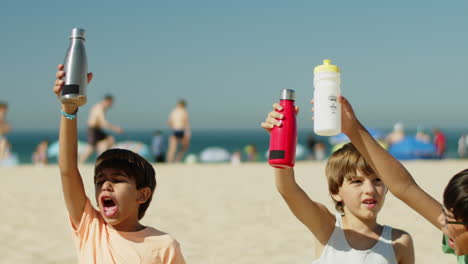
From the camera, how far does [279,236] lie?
646cm

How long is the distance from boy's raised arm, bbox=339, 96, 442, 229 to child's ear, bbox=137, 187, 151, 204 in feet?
3.60

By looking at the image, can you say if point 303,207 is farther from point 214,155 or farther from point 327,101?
point 214,155

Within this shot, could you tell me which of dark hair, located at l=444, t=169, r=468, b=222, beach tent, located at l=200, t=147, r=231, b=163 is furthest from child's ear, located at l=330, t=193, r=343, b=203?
beach tent, located at l=200, t=147, r=231, b=163

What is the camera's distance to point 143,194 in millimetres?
2848

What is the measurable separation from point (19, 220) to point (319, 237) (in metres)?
5.38

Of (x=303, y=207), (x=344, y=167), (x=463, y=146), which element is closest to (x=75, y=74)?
(x=303, y=207)

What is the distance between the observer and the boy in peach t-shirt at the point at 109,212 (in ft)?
8.55

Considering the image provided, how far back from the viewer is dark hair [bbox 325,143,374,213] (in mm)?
2775

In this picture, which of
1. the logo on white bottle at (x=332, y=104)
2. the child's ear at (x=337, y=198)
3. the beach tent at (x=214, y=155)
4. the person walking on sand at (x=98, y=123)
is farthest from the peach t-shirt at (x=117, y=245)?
the beach tent at (x=214, y=155)

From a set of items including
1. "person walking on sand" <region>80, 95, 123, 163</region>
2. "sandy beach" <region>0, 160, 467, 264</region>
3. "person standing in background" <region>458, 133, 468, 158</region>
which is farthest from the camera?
"person standing in background" <region>458, 133, 468, 158</region>

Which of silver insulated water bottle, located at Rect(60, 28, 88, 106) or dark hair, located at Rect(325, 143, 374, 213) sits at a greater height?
silver insulated water bottle, located at Rect(60, 28, 88, 106)

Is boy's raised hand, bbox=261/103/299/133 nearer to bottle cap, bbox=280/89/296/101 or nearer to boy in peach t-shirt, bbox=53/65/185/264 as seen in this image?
bottle cap, bbox=280/89/296/101

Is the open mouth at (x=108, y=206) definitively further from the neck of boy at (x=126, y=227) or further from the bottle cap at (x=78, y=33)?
the bottle cap at (x=78, y=33)

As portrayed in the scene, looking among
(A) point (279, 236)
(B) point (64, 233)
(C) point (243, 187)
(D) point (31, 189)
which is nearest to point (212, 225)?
(A) point (279, 236)
